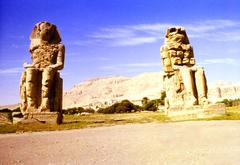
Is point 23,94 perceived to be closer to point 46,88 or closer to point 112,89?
point 46,88

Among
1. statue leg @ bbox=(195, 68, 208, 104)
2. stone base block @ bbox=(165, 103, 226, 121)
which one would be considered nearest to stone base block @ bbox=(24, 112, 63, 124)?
stone base block @ bbox=(165, 103, 226, 121)

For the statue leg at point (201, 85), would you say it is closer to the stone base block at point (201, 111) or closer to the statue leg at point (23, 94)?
the stone base block at point (201, 111)

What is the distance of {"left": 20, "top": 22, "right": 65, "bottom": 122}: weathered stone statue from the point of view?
13.9 metres

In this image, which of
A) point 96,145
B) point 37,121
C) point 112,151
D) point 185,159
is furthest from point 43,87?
point 185,159

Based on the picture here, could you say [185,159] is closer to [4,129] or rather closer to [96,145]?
[96,145]

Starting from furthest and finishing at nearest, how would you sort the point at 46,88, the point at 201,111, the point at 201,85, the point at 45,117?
1. the point at 201,85
2. the point at 46,88
3. the point at 45,117
4. the point at 201,111

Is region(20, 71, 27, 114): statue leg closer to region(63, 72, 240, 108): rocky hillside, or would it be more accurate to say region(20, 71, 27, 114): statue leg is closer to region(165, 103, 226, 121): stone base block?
region(165, 103, 226, 121): stone base block

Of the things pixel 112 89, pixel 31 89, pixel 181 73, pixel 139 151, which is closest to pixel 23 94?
pixel 31 89

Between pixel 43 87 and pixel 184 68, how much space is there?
5792mm

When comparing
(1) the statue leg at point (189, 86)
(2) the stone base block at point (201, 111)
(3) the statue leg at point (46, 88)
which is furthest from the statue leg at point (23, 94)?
(1) the statue leg at point (189, 86)

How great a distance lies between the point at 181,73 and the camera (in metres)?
15.0

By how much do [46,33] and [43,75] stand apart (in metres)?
2.13

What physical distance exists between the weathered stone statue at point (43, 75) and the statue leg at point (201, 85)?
18.2 feet

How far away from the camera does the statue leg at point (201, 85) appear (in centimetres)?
1413
